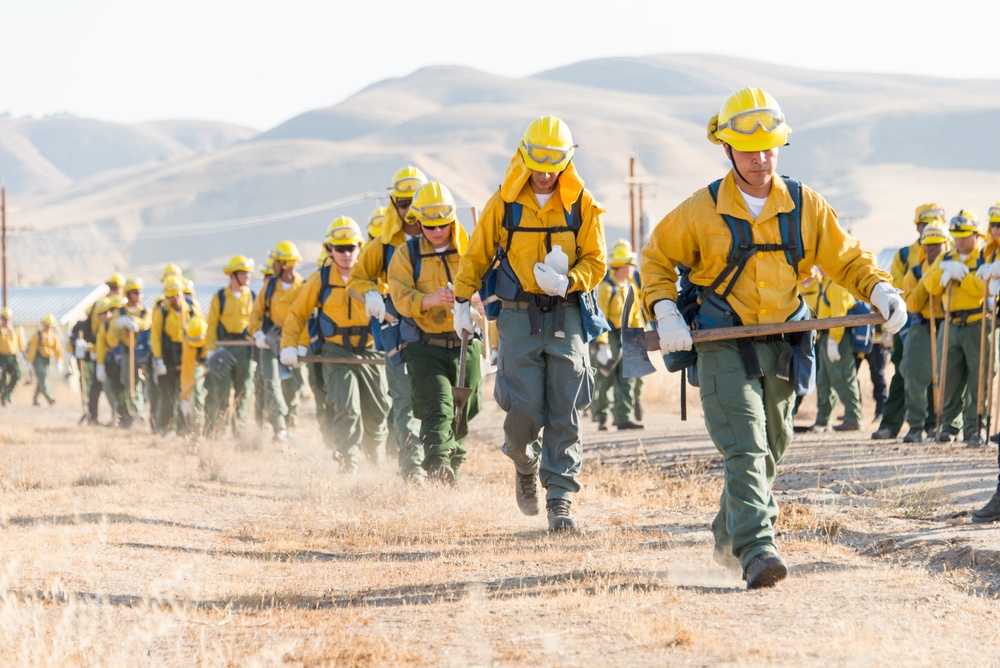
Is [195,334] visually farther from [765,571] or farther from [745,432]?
[765,571]

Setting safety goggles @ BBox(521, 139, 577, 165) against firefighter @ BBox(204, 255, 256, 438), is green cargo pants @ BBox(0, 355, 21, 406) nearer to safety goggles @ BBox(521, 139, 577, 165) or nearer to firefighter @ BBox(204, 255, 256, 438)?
firefighter @ BBox(204, 255, 256, 438)

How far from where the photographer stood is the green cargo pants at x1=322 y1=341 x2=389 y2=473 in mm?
12836

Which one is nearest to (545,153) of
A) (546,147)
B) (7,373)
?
(546,147)

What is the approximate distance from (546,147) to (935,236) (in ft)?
22.5

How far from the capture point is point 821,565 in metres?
7.20

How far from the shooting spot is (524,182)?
845 centimetres

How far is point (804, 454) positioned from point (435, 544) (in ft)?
18.0

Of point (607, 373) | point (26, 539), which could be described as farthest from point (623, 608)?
point (607, 373)

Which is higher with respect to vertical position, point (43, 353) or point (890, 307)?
point (890, 307)

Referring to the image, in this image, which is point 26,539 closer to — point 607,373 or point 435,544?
point 435,544

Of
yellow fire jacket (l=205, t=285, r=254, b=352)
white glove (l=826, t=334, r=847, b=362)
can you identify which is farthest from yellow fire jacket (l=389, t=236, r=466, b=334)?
yellow fire jacket (l=205, t=285, r=254, b=352)

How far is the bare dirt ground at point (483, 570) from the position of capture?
5609 millimetres

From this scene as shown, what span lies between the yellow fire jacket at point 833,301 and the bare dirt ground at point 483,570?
295cm

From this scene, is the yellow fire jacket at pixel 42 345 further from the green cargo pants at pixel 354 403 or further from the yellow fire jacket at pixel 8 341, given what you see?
the green cargo pants at pixel 354 403
